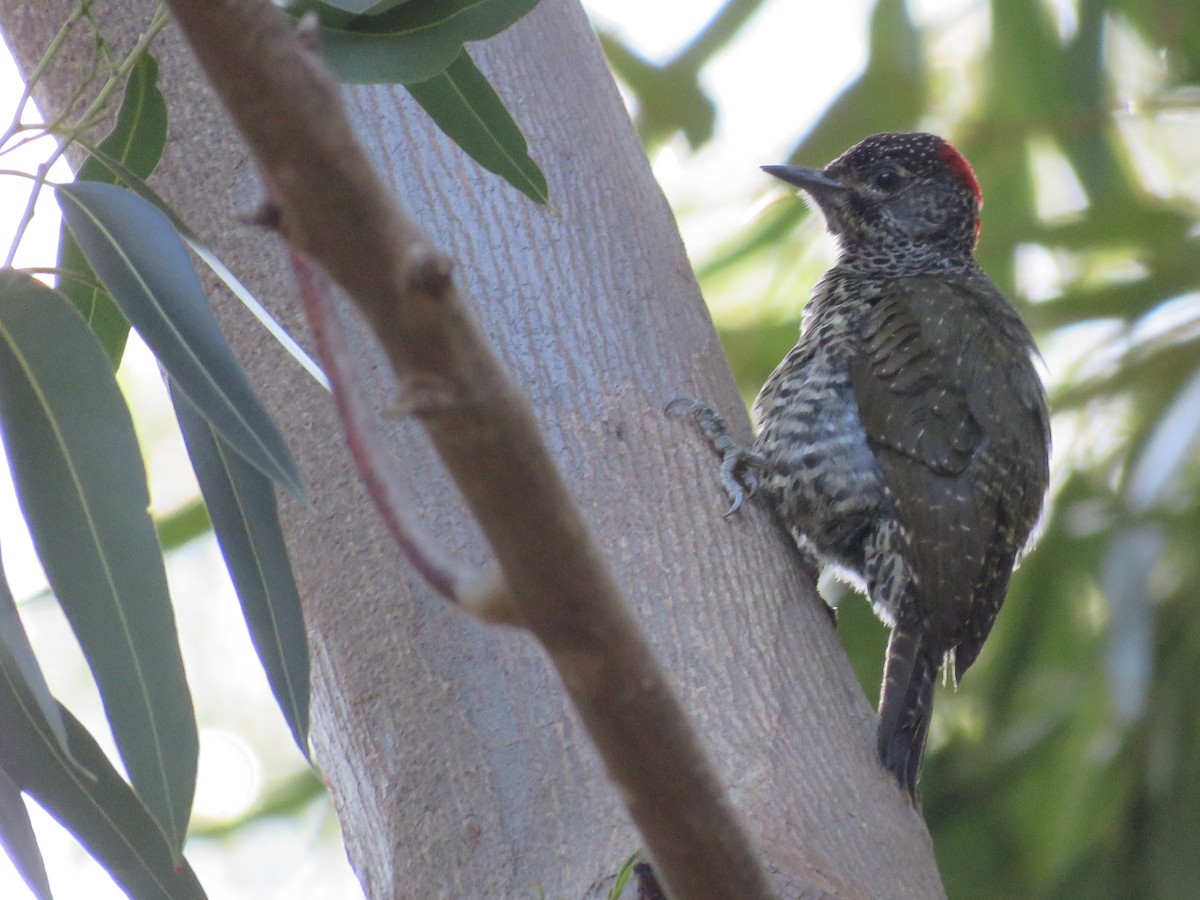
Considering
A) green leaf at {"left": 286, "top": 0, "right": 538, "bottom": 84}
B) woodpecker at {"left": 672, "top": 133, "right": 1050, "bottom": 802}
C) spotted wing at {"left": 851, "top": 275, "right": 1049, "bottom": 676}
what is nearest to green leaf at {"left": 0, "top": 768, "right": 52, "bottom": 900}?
green leaf at {"left": 286, "top": 0, "right": 538, "bottom": 84}

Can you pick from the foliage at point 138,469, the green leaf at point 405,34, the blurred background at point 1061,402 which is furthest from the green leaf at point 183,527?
the green leaf at point 405,34

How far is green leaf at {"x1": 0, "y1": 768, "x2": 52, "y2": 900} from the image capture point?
1.38m

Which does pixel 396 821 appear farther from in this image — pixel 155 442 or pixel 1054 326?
pixel 155 442

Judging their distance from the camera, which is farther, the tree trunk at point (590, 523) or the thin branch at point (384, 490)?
the tree trunk at point (590, 523)

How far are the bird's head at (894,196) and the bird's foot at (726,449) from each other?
117cm

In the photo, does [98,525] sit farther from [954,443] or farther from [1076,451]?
[1076,451]

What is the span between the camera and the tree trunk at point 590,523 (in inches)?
57.9

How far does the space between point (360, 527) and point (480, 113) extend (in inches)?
19.1

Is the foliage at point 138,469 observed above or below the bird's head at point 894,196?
below

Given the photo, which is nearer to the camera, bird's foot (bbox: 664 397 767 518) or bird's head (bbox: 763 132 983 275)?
bird's foot (bbox: 664 397 767 518)

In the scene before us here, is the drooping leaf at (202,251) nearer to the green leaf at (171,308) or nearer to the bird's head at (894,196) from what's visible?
the green leaf at (171,308)

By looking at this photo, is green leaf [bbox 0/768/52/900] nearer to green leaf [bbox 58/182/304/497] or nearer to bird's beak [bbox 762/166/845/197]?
green leaf [bbox 58/182/304/497]

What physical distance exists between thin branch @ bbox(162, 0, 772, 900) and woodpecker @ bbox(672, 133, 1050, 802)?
124 cm

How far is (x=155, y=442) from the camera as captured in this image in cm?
521
